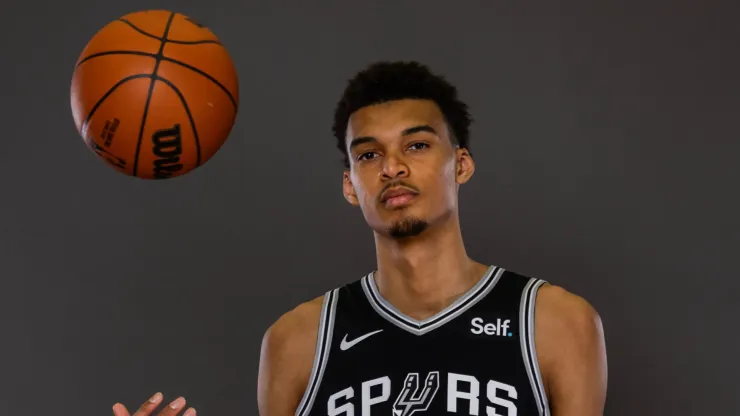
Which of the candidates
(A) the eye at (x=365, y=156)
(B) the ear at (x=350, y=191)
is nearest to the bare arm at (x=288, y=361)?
(B) the ear at (x=350, y=191)

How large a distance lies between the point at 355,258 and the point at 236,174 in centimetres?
45

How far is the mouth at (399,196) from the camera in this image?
2.18 m

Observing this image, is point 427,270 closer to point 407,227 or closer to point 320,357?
point 407,227

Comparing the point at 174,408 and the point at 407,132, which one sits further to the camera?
the point at 407,132

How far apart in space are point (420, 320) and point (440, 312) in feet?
0.16

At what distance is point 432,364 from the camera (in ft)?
7.19

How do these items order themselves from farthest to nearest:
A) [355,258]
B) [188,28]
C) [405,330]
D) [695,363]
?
[355,258]
[695,363]
[405,330]
[188,28]

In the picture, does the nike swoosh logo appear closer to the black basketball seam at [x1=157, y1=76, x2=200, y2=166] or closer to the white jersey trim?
the white jersey trim

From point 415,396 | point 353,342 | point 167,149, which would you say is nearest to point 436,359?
point 415,396

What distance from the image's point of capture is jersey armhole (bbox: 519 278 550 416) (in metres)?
2.13

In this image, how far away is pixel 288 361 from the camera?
90.9 inches

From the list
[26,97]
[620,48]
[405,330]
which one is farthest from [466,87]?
[26,97]

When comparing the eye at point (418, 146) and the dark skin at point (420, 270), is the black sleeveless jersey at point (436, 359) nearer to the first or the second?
the dark skin at point (420, 270)

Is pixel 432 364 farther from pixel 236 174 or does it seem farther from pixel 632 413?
pixel 236 174
